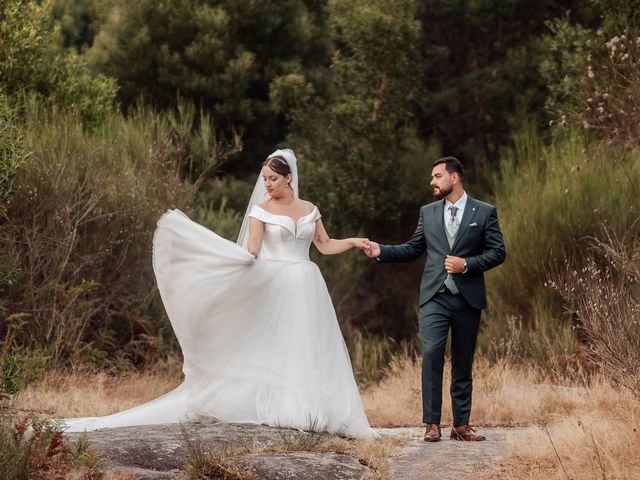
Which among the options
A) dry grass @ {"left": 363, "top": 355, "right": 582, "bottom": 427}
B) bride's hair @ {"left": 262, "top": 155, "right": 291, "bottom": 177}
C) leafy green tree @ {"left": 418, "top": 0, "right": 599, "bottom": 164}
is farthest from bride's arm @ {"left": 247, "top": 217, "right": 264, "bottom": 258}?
Answer: leafy green tree @ {"left": 418, "top": 0, "right": 599, "bottom": 164}

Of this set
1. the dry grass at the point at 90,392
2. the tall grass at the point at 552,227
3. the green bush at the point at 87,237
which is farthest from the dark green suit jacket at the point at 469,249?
the green bush at the point at 87,237

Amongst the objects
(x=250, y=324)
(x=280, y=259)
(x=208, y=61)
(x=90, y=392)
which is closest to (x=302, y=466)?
(x=250, y=324)

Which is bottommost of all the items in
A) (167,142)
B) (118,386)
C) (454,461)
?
(118,386)

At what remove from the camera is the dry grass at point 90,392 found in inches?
443

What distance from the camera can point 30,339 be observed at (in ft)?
45.6

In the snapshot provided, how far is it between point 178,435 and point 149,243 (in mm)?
7660

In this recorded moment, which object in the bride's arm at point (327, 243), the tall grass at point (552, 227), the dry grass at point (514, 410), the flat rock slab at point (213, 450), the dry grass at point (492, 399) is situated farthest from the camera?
the tall grass at point (552, 227)

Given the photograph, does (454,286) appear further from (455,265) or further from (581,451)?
(581,451)

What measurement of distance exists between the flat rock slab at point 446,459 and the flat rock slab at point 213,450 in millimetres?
308

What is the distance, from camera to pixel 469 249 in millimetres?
8875

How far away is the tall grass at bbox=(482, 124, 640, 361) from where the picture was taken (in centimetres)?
1458

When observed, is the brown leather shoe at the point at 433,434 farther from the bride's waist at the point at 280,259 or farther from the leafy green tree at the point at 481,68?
the leafy green tree at the point at 481,68

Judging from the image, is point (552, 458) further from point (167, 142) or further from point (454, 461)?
point (167, 142)

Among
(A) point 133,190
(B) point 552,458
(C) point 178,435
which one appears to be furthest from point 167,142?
(B) point 552,458
